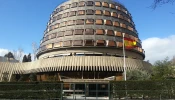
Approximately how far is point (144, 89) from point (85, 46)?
2088 centimetres

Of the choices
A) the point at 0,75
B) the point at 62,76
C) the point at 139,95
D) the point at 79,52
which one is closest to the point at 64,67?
the point at 62,76

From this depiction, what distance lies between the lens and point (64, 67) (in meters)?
41.3

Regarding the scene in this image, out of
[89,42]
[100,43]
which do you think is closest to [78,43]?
[89,42]

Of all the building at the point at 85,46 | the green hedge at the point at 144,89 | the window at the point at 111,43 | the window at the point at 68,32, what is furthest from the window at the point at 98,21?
the green hedge at the point at 144,89

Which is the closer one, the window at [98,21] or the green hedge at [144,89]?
the green hedge at [144,89]

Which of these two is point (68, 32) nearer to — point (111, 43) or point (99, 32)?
point (99, 32)

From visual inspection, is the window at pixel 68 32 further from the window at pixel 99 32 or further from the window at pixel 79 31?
the window at pixel 99 32

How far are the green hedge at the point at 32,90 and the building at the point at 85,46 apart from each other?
11.7 metres

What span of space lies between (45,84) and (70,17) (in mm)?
27210

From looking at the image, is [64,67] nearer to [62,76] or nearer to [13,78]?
[62,76]

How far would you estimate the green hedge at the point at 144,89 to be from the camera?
26.6 m

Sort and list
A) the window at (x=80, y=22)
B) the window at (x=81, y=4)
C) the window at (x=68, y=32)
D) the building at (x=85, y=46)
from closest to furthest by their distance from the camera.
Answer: the building at (x=85, y=46), the window at (x=68, y=32), the window at (x=80, y=22), the window at (x=81, y=4)

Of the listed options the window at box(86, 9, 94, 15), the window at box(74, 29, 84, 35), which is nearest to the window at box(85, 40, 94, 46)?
the window at box(74, 29, 84, 35)

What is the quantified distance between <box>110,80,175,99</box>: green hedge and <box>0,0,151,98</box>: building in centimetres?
953
